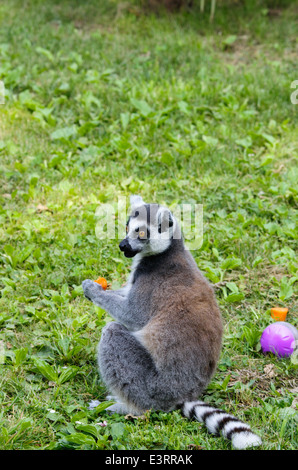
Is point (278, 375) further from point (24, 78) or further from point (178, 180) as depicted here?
point (24, 78)

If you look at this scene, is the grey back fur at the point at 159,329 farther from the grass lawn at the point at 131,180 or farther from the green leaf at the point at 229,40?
the green leaf at the point at 229,40

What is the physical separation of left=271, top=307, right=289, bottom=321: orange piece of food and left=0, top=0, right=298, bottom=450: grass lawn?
0.11 m

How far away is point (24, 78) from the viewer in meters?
8.12

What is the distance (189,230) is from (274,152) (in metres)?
1.94

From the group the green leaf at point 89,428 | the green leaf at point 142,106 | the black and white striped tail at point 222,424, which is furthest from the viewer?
the green leaf at point 142,106

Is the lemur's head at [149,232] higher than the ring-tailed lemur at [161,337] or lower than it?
higher

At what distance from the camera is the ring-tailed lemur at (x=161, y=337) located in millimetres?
3410

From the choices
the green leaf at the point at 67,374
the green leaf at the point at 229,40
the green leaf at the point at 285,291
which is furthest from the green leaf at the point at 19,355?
the green leaf at the point at 229,40

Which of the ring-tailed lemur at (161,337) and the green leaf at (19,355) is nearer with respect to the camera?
the ring-tailed lemur at (161,337)

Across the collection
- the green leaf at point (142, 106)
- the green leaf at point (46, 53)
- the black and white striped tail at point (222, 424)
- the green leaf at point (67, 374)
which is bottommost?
the green leaf at point (67, 374)

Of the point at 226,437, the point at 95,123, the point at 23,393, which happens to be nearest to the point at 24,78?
the point at 95,123

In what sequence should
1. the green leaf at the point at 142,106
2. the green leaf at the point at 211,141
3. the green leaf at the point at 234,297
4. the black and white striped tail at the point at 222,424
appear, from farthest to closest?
1. the green leaf at the point at 142,106
2. the green leaf at the point at 211,141
3. the green leaf at the point at 234,297
4. the black and white striped tail at the point at 222,424

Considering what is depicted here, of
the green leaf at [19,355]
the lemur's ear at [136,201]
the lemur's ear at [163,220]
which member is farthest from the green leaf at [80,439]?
the lemur's ear at [136,201]

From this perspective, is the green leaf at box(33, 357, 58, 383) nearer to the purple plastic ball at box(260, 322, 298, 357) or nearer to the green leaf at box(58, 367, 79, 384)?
the green leaf at box(58, 367, 79, 384)
